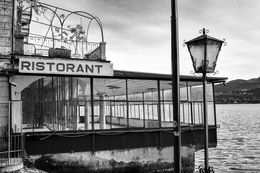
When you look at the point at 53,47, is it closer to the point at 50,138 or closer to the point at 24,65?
the point at 24,65

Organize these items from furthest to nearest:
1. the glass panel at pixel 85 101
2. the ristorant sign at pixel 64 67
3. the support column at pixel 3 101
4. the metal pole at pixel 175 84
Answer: the glass panel at pixel 85 101 → the support column at pixel 3 101 → the ristorant sign at pixel 64 67 → the metal pole at pixel 175 84

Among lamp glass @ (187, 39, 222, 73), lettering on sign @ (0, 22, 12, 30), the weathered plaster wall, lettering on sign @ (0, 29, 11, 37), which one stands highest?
lettering on sign @ (0, 22, 12, 30)

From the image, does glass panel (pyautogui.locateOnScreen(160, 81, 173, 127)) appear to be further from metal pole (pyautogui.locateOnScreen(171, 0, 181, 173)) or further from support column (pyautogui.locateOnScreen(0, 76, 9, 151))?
metal pole (pyautogui.locateOnScreen(171, 0, 181, 173))

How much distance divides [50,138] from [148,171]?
17.2ft

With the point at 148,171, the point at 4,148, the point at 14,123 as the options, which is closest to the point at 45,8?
the point at 14,123

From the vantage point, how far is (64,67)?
46.7 ft

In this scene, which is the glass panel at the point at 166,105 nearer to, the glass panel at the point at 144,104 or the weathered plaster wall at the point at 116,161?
the glass panel at the point at 144,104

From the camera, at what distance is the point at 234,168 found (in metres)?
25.2

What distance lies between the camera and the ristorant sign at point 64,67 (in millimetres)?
13500

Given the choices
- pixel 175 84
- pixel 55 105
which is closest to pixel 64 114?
pixel 55 105

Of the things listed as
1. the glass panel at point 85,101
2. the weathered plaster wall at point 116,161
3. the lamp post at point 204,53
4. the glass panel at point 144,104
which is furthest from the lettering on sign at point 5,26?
the lamp post at point 204,53

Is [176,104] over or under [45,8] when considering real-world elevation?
under

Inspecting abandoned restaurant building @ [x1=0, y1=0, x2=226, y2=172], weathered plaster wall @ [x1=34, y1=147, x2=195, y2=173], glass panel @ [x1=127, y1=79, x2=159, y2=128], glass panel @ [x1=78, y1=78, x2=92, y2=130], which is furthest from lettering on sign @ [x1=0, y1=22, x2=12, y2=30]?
glass panel @ [x1=127, y1=79, x2=159, y2=128]

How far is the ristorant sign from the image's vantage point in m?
13.5
